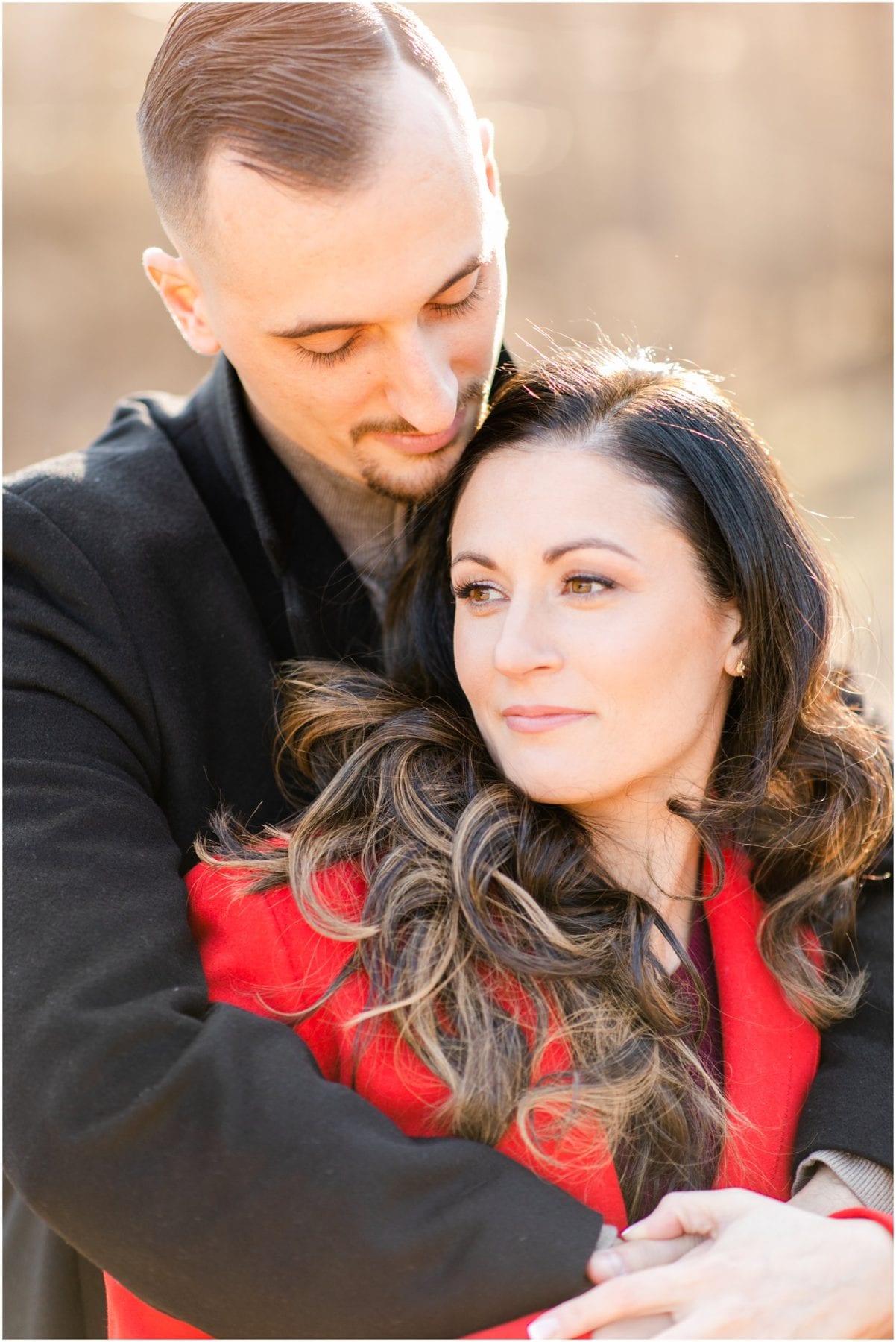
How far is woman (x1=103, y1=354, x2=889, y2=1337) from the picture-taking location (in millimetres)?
1979

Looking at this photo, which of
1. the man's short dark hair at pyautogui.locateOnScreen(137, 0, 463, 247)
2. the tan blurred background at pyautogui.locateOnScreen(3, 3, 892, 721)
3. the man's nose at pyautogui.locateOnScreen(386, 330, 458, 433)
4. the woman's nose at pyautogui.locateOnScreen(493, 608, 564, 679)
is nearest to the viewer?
the woman's nose at pyautogui.locateOnScreen(493, 608, 564, 679)

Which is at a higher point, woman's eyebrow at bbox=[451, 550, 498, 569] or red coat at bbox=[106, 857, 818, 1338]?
woman's eyebrow at bbox=[451, 550, 498, 569]

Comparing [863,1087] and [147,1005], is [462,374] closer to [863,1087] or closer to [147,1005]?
[147,1005]

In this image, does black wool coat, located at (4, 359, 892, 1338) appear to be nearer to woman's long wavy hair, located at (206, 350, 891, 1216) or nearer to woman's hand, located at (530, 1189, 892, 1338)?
woman's hand, located at (530, 1189, 892, 1338)

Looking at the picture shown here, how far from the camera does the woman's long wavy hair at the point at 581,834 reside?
199cm

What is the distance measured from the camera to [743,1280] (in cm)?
177

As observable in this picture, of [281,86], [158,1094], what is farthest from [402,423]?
[158,1094]

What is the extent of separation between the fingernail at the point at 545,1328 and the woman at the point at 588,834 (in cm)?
25

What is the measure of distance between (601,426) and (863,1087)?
48.5 inches

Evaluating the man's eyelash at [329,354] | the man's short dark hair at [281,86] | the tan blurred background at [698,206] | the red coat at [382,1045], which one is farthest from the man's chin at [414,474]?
the tan blurred background at [698,206]

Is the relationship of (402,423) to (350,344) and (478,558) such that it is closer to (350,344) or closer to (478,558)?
(350,344)

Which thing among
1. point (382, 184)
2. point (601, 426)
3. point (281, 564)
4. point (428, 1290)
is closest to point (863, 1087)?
point (428, 1290)

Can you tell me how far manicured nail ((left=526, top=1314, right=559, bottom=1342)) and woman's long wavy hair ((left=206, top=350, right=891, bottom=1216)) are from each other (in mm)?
261

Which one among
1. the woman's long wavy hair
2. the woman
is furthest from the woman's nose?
the woman's long wavy hair
